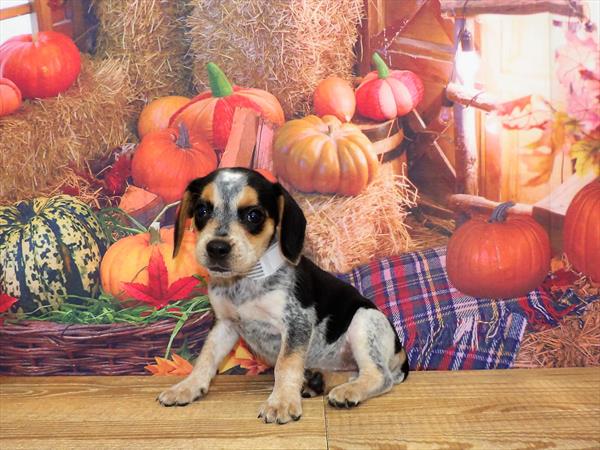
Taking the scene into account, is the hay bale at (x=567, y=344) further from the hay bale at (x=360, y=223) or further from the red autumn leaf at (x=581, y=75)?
the red autumn leaf at (x=581, y=75)

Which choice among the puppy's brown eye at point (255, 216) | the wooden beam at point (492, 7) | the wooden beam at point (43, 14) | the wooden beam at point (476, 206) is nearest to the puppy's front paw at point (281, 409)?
the puppy's brown eye at point (255, 216)

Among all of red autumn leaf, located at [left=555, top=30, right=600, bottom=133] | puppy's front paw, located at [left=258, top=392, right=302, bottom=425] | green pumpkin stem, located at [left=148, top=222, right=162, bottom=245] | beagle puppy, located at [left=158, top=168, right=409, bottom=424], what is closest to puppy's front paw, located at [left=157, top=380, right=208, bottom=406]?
beagle puppy, located at [left=158, top=168, right=409, bottom=424]

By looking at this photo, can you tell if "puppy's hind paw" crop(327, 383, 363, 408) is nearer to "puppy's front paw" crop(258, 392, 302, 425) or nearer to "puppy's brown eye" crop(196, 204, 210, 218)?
"puppy's front paw" crop(258, 392, 302, 425)

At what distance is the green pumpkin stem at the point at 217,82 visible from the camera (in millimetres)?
3508

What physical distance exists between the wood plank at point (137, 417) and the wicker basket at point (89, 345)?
4.2 inches

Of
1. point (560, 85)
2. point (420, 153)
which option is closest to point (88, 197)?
point (420, 153)

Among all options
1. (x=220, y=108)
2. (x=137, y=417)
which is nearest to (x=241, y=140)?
(x=220, y=108)

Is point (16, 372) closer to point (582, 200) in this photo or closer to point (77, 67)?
point (77, 67)

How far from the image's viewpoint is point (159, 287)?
139 inches

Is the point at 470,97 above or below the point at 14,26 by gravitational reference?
below

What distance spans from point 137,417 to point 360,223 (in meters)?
1.42

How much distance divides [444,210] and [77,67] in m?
1.99

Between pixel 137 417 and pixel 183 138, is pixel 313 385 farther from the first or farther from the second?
pixel 183 138

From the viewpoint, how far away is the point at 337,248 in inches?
140
